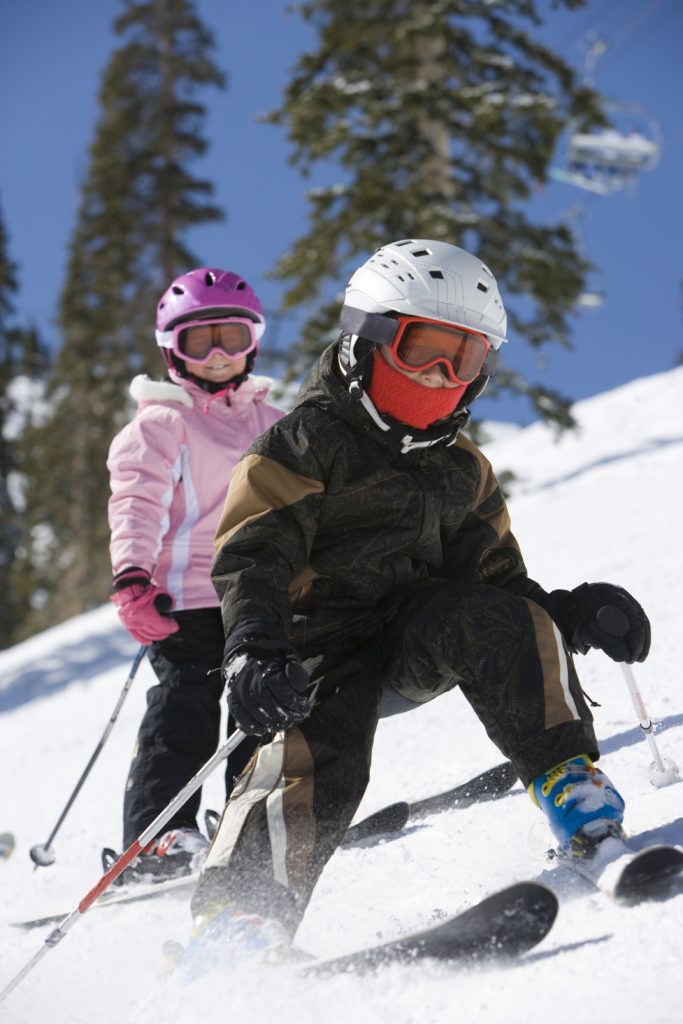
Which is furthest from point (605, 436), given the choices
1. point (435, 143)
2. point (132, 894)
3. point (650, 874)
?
point (650, 874)

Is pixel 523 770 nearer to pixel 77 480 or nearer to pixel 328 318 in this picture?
pixel 328 318

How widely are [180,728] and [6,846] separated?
5.59 feet

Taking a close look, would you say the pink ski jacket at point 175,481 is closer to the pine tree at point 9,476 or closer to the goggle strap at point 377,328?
the goggle strap at point 377,328

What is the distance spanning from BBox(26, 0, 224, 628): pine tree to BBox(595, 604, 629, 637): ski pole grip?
1777 centimetres

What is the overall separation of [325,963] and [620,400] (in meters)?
16.0

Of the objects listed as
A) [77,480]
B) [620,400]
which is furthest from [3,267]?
[620,400]

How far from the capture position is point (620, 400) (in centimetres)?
1684

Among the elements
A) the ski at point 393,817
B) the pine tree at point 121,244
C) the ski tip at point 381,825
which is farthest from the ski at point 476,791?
the pine tree at point 121,244

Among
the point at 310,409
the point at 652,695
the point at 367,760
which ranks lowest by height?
the point at 652,695

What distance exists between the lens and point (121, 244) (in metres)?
23.2

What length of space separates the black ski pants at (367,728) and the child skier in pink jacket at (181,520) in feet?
3.62

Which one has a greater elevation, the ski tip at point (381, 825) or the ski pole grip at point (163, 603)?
the ski pole grip at point (163, 603)

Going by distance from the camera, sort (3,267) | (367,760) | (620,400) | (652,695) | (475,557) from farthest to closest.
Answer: (3,267)
(620,400)
(652,695)
(475,557)
(367,760)

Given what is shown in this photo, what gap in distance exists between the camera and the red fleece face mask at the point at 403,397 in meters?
2.59
